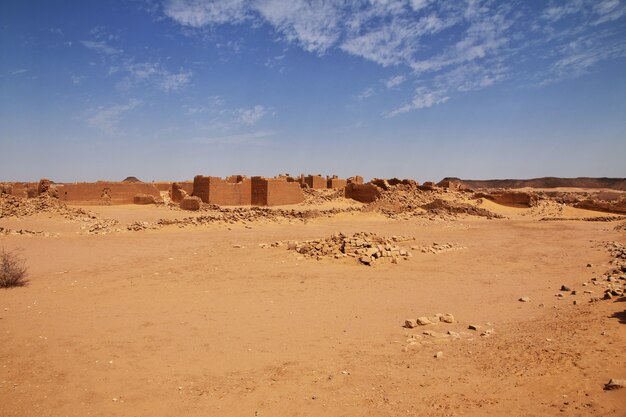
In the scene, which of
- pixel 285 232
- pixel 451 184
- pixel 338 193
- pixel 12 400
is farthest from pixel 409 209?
pixel 12 400

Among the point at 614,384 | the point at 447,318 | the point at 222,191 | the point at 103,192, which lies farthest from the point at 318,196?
the point at 614,384

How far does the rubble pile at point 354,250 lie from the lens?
1191 centimetres

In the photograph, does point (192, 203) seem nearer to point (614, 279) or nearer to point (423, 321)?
point (423, 321)

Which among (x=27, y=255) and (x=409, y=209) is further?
(x=409, y=209)

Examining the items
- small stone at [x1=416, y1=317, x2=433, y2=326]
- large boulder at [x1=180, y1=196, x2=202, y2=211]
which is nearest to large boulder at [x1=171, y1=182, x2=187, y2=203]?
large boulder at [x1=180, y1=196, x2=202, y2=211]

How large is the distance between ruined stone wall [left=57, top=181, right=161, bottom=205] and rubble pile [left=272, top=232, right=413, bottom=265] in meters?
18.5

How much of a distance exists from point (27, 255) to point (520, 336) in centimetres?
1315

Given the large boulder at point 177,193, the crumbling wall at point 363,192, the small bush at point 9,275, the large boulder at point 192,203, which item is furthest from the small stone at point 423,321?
the large boulder at point 177,193

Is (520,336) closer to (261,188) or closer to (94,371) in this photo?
(94,371)

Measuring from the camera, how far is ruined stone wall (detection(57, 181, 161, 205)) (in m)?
25.7

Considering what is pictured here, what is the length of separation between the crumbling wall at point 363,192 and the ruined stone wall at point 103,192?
13.8 metres

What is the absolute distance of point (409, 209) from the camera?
26.8 metres

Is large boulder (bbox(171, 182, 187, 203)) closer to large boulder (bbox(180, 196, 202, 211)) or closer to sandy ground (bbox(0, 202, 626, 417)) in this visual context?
large boulder (bbox(180, 196, 202, 211))

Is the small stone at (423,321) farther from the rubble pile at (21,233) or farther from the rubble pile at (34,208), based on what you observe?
the rubble pile at (34,208)
